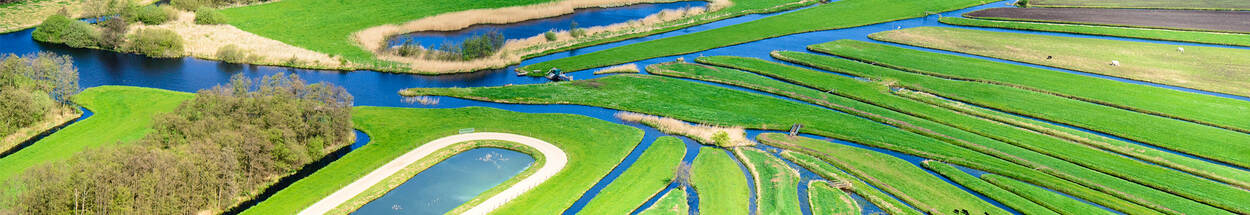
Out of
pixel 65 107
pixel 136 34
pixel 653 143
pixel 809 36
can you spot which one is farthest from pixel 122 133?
pixel 809 36

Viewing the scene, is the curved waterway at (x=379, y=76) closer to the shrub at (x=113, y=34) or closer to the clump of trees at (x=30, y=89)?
the shrub at (x=113, y=34)

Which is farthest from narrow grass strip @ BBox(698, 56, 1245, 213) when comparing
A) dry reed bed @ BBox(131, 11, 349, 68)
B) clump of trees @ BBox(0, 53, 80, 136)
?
clump of trees @ BBox(0, 53, 80, 136)

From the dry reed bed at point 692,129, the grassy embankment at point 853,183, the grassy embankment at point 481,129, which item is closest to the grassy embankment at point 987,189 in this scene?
the grassy embankment at point 853,183

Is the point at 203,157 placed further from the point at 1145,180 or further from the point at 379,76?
the point at 1145,180

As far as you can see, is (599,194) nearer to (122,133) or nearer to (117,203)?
(117,203)

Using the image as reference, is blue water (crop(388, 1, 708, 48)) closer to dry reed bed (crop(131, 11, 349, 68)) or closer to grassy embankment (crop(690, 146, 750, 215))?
dry reed bed (crop(131, 11, 349, 68))
